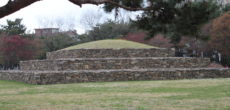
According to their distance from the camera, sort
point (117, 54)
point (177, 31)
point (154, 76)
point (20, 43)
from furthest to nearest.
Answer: point (20, 43), point (117, 54), point (154, 76), point (177, 31)

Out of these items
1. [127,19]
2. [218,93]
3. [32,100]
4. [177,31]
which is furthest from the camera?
[218,93]

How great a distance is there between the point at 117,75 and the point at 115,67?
1.35 metres

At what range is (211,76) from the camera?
56.4 feet

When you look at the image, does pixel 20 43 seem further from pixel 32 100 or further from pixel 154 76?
pixel 32 100

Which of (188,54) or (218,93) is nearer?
(218,93)

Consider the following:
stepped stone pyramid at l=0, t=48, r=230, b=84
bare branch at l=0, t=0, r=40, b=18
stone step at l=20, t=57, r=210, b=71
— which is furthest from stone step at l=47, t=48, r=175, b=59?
bare branch at l=0, t=0, r=40, b=18

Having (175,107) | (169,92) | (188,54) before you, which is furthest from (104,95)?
(188,54)

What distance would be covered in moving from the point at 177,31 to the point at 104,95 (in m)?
3.70

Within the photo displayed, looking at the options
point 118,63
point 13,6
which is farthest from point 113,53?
point 13,6

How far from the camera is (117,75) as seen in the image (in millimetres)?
16344

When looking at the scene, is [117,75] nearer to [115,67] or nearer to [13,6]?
[115,67]

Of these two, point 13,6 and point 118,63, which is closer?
point 13,6

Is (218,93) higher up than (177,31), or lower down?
lower down

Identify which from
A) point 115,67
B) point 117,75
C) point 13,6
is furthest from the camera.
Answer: point 115,67
